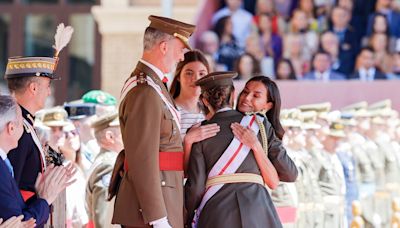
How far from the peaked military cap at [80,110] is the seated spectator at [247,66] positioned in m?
4.15

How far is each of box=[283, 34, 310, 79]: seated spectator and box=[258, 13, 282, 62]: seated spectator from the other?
80 mm

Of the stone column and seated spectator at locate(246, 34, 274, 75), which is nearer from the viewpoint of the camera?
seated spectator at locate(246, 34, 274, 75)

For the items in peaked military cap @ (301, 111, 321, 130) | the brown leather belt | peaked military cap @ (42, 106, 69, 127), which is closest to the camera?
the brown leather belt

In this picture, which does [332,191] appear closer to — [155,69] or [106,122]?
[106,122]

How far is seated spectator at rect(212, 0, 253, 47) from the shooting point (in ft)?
41.1

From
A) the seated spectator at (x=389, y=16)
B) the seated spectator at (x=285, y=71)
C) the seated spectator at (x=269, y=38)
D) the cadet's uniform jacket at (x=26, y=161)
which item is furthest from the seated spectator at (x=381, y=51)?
the cadet's uniform jacket at (x=26, y=161)

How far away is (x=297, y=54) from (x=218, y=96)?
290 inches

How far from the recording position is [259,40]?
12516 mm

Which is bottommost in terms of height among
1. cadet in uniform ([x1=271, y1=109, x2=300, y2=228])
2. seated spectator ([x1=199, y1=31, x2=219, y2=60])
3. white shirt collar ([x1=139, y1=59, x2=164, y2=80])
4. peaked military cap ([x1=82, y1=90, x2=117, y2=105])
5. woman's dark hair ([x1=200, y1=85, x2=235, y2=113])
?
cadet in uniform ([x1=271, y1=109, x2=300, y2=228])

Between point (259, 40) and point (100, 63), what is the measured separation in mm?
2178

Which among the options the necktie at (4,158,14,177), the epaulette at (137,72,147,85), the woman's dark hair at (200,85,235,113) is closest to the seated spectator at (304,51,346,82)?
the woman's dark hair at (200,85,235,113)

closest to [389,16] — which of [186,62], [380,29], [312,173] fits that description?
[380,29]

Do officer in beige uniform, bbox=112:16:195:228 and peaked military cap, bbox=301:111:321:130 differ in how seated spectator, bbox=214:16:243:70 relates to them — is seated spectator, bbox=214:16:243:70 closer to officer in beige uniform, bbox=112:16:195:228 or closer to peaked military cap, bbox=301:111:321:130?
peaked military cap, bbox=301:111:321:130

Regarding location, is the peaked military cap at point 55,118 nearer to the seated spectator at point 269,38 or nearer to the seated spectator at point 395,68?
the seated spectator at point 269,38
